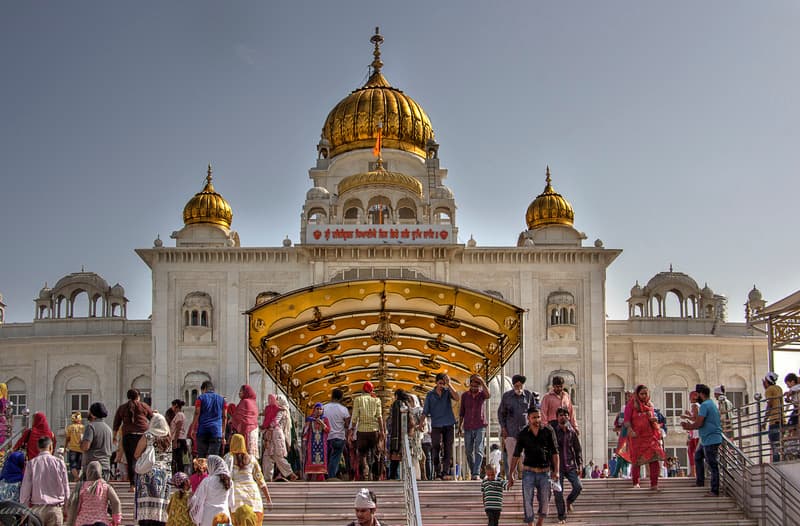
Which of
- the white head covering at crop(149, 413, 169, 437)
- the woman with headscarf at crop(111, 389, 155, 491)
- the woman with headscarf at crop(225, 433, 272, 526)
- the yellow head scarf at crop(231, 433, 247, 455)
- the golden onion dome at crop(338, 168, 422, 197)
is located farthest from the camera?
the golden onion dome at crop(338, 168, 422, 197)

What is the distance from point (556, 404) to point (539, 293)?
24.8 m

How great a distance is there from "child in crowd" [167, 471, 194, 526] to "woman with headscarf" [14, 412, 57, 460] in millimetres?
3975

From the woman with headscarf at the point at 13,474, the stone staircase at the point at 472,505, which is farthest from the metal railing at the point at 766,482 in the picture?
the woman with headscarf at the point at 13,474

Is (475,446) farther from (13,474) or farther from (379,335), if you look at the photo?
(13,474)

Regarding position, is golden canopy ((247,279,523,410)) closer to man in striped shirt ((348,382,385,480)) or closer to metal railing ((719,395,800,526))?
man in striped shirt ((348,382,385,480))

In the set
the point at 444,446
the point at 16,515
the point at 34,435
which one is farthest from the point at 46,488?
the point at 444,446

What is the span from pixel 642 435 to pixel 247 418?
5124 millimetres

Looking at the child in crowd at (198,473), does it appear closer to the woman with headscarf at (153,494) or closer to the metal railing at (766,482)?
the woman with headscarf at (153,494)

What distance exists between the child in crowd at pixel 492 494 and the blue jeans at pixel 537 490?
310 millimetres

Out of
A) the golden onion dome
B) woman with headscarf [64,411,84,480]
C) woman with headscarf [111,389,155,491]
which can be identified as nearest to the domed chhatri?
the golden onion dome

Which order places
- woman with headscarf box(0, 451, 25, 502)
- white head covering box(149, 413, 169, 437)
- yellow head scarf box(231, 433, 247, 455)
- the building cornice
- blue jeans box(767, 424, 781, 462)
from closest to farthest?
yellow head scarf box(231, 433, 247, 455) → white head covering box(149, 413, 169, 437) → woman with headscarf box(0, 451, 25, 502) → blue jeans box(767, 424, 781, 462) → the building cornice

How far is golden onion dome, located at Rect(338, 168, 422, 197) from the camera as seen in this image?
134 feet

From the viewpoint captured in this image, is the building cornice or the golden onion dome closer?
the building cornice

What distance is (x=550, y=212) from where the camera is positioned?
1692 inches
